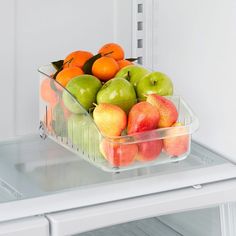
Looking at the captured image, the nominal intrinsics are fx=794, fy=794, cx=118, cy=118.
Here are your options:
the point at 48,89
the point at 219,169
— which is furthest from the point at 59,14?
the point at 219,169

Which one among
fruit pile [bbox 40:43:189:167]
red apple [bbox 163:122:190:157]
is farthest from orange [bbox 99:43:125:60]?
red apple [bbox 163:122:190:157]

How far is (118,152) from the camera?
1376mm

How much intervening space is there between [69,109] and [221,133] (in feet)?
1.05

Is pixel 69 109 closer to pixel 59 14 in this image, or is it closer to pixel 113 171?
pixel 113 171

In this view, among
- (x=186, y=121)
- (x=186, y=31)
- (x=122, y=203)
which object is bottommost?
(x=122, y=203)

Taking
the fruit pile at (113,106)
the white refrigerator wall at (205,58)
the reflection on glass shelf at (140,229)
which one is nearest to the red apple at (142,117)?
the fruit pile at (113,106)

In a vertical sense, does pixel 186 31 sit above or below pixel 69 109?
above

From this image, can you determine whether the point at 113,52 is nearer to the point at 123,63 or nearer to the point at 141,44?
the point at 123,63

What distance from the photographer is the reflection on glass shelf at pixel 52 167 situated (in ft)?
4.77

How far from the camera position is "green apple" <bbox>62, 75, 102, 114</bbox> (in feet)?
4.76

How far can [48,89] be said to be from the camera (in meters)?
1.55

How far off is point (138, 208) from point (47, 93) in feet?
1.04

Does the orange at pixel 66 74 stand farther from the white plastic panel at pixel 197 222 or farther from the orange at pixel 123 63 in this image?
the white plastic panel at pixel 197 222

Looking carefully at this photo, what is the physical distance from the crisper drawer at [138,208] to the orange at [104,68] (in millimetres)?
258
